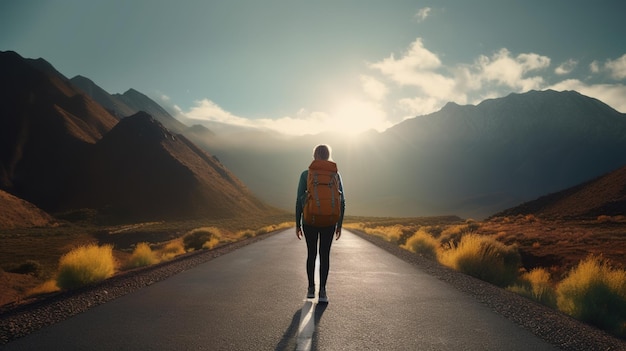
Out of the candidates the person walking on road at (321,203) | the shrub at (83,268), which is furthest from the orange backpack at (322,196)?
the shrub at (83,268)

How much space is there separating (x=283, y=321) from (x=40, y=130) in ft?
338

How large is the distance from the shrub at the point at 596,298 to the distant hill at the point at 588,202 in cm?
3795

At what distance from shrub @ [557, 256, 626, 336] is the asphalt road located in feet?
5.23

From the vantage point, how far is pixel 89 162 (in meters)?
87.1

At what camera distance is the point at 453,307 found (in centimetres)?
624

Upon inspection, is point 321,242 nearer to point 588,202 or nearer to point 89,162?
point 588,202

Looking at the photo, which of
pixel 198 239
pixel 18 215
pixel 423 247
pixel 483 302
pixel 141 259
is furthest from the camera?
pixel 18 215

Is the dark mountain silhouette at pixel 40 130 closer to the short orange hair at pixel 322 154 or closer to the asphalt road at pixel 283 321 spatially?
the asphalt road at pixel 283 321

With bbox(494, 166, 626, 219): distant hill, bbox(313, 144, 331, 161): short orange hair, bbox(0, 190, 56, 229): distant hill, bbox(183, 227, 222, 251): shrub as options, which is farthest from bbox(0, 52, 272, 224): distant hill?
bbox(313, 144, 331, 161): short orange hair

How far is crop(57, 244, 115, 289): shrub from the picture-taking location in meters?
9.02

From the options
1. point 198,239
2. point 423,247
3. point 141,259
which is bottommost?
point 198,239

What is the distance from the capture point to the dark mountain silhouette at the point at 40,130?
78375 mm

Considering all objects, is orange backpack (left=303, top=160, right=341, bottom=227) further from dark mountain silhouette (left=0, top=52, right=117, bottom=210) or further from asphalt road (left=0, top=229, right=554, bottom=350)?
dark mountain silhouette (left=0, top=52, right=117, bottom=210)

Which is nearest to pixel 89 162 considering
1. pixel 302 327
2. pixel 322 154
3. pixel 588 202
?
pixel 588 202
